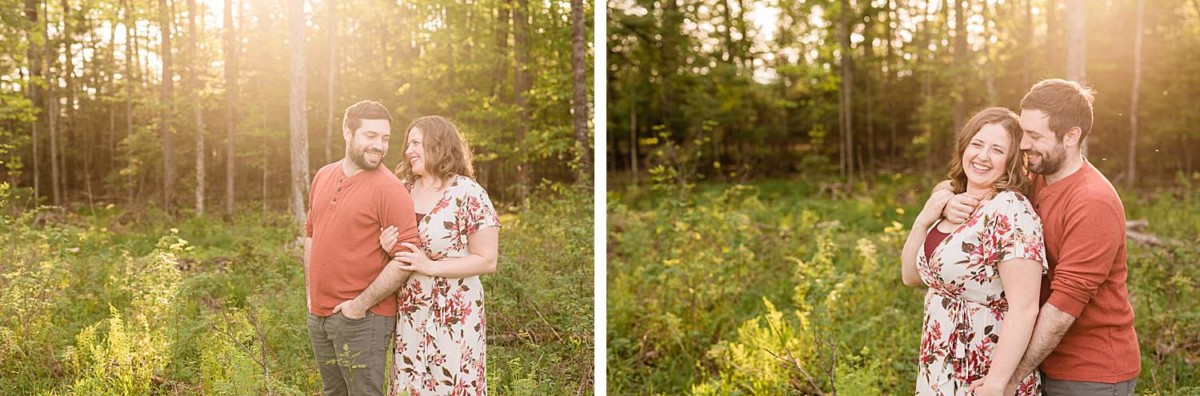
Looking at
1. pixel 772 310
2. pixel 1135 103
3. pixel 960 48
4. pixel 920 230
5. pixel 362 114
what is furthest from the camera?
pixel 960 48

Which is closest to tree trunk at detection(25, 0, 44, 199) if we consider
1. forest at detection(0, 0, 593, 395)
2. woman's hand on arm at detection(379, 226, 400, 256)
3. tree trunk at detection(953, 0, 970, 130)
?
forest at detection(0, 0, 593, 395)

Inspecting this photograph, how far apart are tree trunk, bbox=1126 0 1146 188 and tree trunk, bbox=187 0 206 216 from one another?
11.8 meters

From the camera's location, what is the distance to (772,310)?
449 centimetres

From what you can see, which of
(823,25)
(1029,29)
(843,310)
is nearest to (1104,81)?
(1029,29)

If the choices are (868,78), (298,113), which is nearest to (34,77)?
(298,113)

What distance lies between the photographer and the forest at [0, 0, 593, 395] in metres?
2.61

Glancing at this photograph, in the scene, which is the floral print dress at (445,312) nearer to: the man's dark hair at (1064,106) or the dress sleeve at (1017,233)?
the dress sleeve at (1017,233)

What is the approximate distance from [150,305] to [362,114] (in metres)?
1.03

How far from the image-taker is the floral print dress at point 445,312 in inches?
105

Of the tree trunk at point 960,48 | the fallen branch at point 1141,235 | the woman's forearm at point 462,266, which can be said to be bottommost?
the fallen branch at point 1141,235

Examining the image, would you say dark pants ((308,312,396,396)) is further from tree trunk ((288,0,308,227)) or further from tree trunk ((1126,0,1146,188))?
tree trunk ((1126,0,1146,188))

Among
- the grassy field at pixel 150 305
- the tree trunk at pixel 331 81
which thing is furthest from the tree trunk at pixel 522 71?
the grassy field at pixel 150 305

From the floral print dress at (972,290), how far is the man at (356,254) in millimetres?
1690

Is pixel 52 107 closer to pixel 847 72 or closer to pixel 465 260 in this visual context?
pixel 465 260
